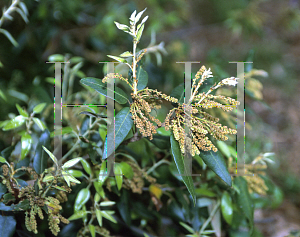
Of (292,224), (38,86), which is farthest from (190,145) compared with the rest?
(292,224)

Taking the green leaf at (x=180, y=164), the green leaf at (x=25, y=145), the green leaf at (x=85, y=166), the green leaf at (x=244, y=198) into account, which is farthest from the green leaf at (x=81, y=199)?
the green leaf at (x=244, y=198)

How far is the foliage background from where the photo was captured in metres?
0.99

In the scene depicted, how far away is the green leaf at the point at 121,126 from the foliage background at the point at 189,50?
0.36 m

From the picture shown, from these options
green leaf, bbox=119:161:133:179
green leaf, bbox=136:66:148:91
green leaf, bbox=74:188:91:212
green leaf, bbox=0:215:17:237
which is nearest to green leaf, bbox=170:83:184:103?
green leaf, bbox=136:66:148:91

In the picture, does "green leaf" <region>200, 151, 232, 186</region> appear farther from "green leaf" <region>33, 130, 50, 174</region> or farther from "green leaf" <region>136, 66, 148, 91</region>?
"green leaf" <region>33, 130, 50, 174</region>

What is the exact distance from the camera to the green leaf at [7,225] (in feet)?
1.47

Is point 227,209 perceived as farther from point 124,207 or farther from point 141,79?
point 141,79

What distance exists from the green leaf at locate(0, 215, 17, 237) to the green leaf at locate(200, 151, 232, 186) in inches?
15.6

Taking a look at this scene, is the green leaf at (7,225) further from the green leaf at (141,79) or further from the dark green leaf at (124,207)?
the green leaf at (141,79)

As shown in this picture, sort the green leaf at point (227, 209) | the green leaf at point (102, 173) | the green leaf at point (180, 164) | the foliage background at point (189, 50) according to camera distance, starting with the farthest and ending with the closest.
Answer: the foliage background at point (189, 50) → the green leaf at point (227, 209) → the green leaf at point (102, 173) → the green leaf at point (180, 164)

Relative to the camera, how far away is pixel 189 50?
5.51 feet

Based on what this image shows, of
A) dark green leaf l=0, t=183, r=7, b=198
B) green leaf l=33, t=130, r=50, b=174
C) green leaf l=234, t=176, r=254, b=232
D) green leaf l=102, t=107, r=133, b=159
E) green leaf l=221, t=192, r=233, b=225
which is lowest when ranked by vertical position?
green leaf l=221, t=192, r=233, b=225

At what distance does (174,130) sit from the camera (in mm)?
400

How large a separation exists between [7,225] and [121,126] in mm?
307
